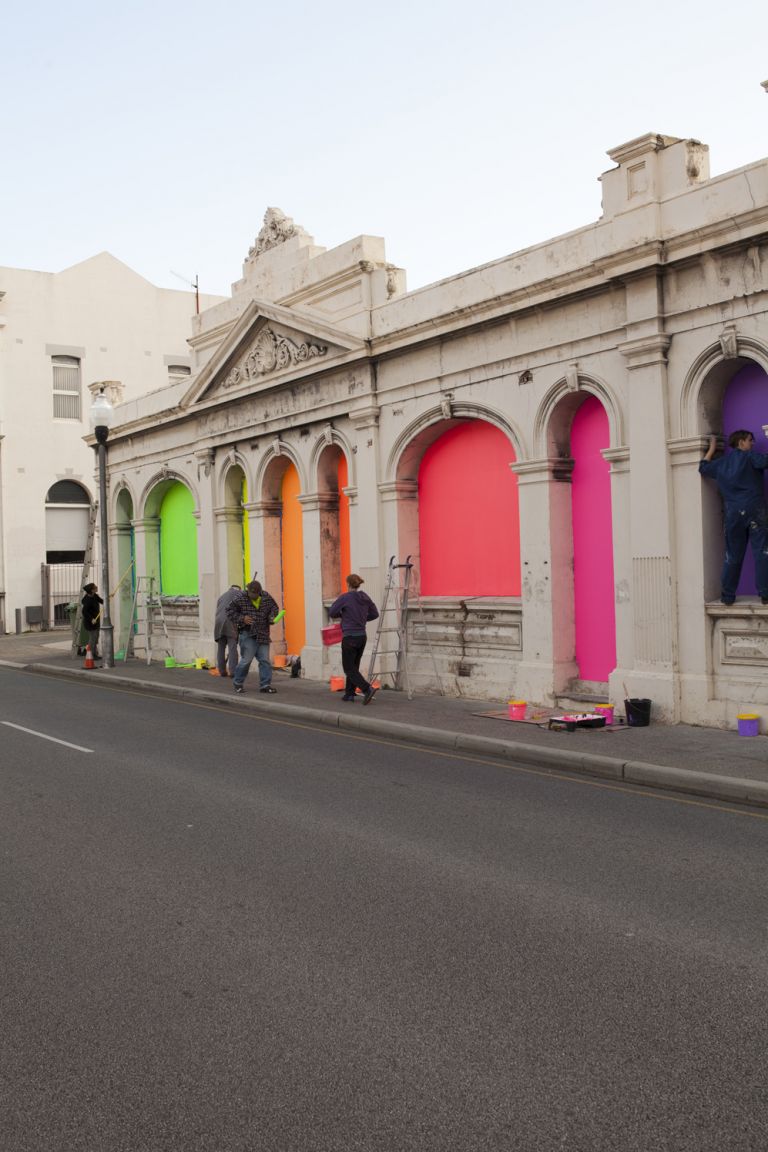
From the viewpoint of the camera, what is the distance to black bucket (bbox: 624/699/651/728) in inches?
472

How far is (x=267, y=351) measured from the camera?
64.1 feet

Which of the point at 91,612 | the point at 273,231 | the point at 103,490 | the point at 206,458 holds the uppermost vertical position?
the point at 273,231

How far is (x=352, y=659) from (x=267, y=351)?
689 centimetres

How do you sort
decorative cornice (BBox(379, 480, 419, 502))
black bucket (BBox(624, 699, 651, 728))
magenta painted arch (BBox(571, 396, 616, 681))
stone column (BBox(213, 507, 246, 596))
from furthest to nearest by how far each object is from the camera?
stone column (BBox(213, 507, 246, 596)), decorative cornice (BBox(379, 480, 419, 502)), magenta painted arch (BBox(571, 396, 616, 681)), black bucket (BBox(624, 699, 651, 728))

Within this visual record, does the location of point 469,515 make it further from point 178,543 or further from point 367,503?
point 178,543

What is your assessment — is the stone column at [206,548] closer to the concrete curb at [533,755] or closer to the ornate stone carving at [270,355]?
the ornate stone carving at [270,355]

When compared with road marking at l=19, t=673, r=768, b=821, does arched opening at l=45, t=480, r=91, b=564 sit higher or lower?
higher

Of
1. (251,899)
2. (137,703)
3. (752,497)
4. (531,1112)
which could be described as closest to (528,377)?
(752,497)

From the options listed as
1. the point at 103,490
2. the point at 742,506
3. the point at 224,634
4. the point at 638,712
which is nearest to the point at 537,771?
the point at 638,712

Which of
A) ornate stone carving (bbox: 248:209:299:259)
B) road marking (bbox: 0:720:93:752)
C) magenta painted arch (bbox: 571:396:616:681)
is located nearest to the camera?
road marking (bbox: 0:720:93:752)

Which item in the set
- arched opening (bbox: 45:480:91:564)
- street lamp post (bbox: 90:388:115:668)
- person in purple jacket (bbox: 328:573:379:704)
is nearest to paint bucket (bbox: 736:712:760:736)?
person in purple jacket (bbox: 328:573:379:704)

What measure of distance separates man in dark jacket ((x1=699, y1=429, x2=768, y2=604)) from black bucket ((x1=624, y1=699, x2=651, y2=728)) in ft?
4.73

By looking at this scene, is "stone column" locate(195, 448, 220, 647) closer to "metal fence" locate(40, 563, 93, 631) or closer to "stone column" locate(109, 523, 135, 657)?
"stone column" locate(109, 523, 135, 657)

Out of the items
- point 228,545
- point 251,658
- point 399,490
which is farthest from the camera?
point 228,545
